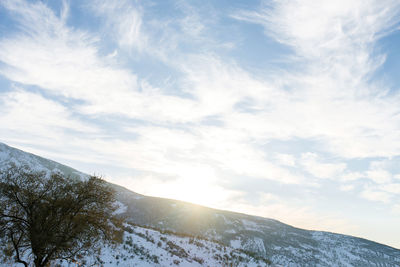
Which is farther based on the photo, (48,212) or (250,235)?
(250,235)

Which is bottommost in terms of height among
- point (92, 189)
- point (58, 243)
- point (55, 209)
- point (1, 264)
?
point (1, 264)

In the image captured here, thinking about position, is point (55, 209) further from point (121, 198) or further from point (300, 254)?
point (121, 198)

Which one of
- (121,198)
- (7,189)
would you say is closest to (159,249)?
(7,189)

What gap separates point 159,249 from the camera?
23.2 metres

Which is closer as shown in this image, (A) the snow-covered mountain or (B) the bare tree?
(B) the bare tree

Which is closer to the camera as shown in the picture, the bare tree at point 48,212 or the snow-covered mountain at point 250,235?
the bare tree at point 48,212

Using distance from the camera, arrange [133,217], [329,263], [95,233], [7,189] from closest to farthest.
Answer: [7,189] → [95,233] → [329,263] → [133,217]

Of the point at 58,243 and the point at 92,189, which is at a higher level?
the point at 92,189

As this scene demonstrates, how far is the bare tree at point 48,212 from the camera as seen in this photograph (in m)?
10.0

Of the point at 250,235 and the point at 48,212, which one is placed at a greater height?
the point at 48,212

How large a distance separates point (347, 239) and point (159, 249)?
346 feet

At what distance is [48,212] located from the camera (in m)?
10.5

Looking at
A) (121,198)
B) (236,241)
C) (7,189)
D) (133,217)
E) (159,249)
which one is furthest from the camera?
(121,198)

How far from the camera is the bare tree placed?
32.9 feet
